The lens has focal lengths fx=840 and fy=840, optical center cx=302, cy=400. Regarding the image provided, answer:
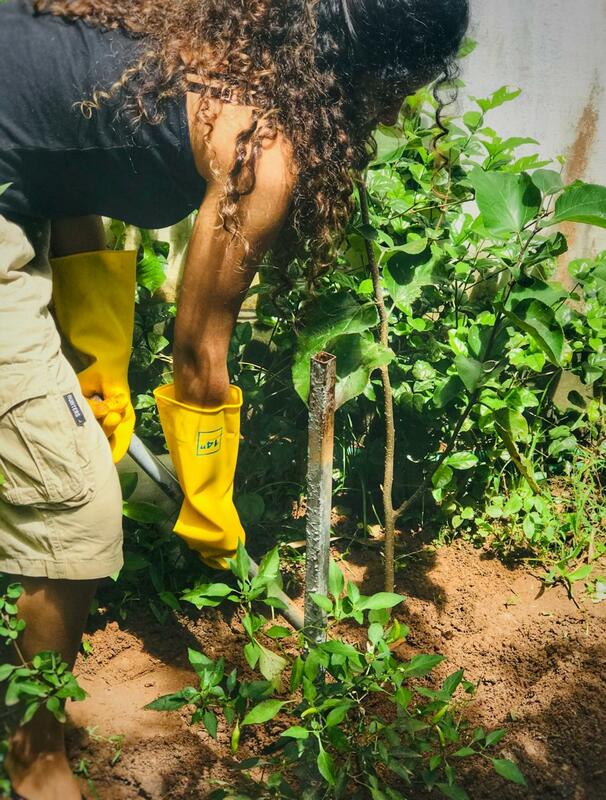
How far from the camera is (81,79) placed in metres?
1.64

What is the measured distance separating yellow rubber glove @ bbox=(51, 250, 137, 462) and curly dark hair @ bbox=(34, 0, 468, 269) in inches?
20.4

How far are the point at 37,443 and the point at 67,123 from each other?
0.64 m

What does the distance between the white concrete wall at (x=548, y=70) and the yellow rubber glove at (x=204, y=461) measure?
5.41ft

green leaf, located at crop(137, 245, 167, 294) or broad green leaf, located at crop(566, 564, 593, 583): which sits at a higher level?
green leaf, located at crop(137, 245, 167, 294)

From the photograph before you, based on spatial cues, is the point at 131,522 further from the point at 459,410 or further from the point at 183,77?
the point at 183,77

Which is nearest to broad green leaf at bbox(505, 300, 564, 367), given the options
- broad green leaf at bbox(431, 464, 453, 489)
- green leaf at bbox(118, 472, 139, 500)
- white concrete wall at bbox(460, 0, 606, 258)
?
broad green leaf at bbox(431, 464, 453, 489)

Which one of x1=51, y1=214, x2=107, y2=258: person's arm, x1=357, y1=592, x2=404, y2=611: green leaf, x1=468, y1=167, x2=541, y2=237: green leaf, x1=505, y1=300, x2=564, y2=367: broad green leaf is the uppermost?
x1=468, y1=167, x2=541, y2=237: green leaf

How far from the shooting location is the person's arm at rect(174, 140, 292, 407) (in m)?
1.62

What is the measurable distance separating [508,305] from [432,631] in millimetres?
1038

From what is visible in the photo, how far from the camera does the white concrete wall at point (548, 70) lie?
282 cm

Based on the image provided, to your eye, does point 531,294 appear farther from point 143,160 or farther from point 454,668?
point 454,668

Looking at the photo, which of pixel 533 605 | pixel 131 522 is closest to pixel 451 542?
pixel 533 605

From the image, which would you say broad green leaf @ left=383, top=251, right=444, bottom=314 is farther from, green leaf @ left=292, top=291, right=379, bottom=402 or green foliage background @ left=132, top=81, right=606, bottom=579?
green leaf @ left=292, top=291, right=379, bottom=402

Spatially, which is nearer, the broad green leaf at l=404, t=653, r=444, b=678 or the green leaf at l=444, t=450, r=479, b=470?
the broad green leaf at l=404, t=653, r=444, b=678
